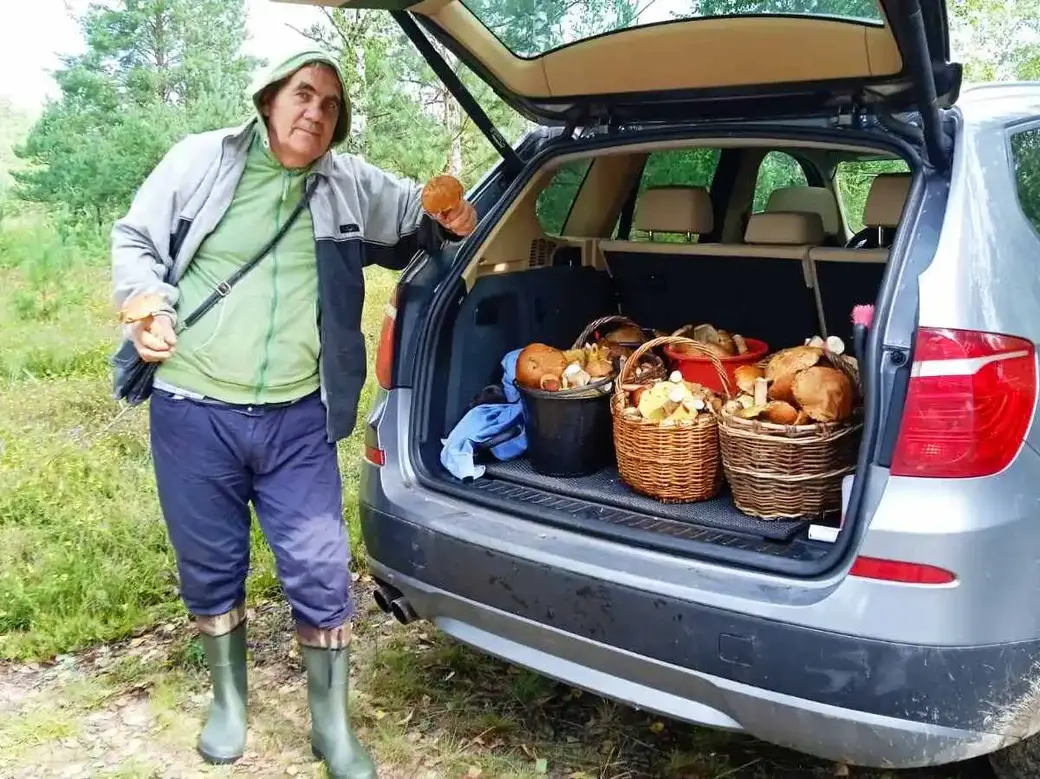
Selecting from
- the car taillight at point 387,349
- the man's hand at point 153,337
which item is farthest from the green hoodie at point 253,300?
the car taillight at point 387,349

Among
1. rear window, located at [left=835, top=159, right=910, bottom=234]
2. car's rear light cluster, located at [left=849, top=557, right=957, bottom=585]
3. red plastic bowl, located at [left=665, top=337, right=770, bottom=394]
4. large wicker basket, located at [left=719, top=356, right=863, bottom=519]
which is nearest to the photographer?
car's rear light cluster, located at [left=849, top=557, right=957, bottom=585]

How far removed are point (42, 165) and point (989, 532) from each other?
10.8 meters

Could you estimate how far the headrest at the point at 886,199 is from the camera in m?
2.70

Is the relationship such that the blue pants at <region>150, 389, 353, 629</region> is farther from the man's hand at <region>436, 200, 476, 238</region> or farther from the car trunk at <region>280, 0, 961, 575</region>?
the man's hand at <region>436, 200, 476, 238</region>

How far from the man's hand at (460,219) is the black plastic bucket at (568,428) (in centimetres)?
48

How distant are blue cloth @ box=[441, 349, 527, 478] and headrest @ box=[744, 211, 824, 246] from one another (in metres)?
0.90

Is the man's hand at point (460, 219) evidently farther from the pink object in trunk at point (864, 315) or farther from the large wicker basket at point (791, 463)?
the pink object in trunk at point (864, 315)

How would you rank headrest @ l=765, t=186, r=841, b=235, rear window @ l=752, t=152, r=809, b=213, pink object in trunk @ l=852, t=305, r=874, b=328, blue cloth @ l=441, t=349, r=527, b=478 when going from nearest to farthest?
1. pink object in trunk @ l=852, t=305, r=874, b=328
2. blue cloth @ l=441, t=349, r=527, b=478
3. headrest @ l=765, t=186, r=841, b=235
4. rear window @ l=752, t=152, r=809, b=213

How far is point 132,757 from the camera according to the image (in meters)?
2.62

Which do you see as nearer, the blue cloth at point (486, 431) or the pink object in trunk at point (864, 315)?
the pink object in trunk at point (864, 315)

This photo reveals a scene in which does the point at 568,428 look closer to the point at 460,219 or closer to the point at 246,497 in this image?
the point at 460,219

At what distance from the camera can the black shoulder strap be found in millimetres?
2381

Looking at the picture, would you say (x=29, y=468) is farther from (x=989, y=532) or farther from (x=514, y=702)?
(x=989, y=532)

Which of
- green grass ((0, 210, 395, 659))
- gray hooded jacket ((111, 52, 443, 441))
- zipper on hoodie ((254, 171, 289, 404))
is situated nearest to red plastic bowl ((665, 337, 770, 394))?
gray hooded jacket ((111, 52, 443, 441))
